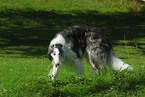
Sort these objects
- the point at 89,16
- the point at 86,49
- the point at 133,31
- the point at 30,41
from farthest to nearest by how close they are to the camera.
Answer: the point at 89,16 < the point at 133,31 < the point at 30,41 < the point at 86,49

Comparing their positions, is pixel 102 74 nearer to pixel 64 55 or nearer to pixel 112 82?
pixel 112 82

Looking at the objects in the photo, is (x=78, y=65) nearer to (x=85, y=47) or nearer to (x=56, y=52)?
(x=85, y=47)

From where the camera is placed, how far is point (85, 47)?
6.35 metres

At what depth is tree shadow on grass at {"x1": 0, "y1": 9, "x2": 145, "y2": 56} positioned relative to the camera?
61.3 feet

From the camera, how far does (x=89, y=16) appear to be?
2528cm

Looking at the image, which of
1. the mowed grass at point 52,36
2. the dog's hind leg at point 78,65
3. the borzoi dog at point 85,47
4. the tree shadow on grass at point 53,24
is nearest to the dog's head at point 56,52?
the borzoi dog at point 85,47

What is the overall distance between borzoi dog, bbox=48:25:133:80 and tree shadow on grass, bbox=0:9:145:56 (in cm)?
1077

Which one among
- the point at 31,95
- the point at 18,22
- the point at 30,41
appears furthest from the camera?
the point at 18,22

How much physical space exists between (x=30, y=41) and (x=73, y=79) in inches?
468

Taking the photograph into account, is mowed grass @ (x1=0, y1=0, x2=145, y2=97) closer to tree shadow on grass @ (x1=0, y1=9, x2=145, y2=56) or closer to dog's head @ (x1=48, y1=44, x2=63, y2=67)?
tree shadow on grass @ (x1=0, y1=9, x2=145, y2=56)

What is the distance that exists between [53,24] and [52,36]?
442 centimetres

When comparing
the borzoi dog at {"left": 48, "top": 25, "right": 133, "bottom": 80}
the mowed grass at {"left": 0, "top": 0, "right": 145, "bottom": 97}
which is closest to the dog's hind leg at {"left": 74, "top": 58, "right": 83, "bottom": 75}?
the borzoi dog at {"left": 48, "top": 25, "right": 133, "bottom": 80}

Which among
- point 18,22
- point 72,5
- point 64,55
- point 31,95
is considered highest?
point 72,5

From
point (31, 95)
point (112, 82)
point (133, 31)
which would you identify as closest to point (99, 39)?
point (112, 82)
